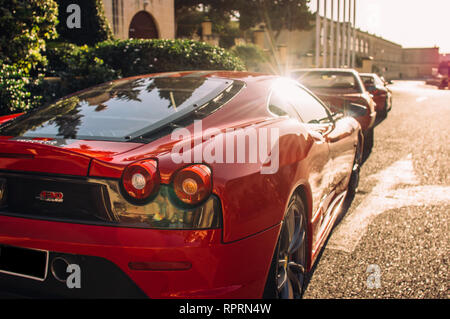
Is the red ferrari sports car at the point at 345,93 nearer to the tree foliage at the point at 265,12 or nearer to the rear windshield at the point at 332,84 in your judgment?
the rear windshield at the point at 332,84

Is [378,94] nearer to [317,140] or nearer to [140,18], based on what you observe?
[140,18]

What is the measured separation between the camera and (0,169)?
2.25m

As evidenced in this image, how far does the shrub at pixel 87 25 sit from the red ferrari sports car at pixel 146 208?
1267cm

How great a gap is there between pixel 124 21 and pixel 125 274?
19805 millimetres

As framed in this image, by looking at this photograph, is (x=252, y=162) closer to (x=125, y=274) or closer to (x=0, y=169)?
(x=125, y=274)

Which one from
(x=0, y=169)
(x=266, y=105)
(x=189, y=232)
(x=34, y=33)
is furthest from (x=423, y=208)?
(x=34, y=33)

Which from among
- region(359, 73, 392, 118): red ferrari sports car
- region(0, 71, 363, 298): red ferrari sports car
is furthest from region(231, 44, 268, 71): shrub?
region(0, 71, 363, 298): red ferrari sports car

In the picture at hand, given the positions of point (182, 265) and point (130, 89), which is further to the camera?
point (130, 89)

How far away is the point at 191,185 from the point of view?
2072mm

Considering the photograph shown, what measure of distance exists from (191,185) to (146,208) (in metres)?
0.22

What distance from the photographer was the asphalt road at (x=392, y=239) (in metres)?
3.33

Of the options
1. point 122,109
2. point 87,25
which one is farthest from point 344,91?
point 87,25

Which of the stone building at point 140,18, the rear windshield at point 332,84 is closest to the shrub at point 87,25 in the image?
the stone building at point 140,18

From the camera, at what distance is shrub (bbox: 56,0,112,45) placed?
1439 cm
